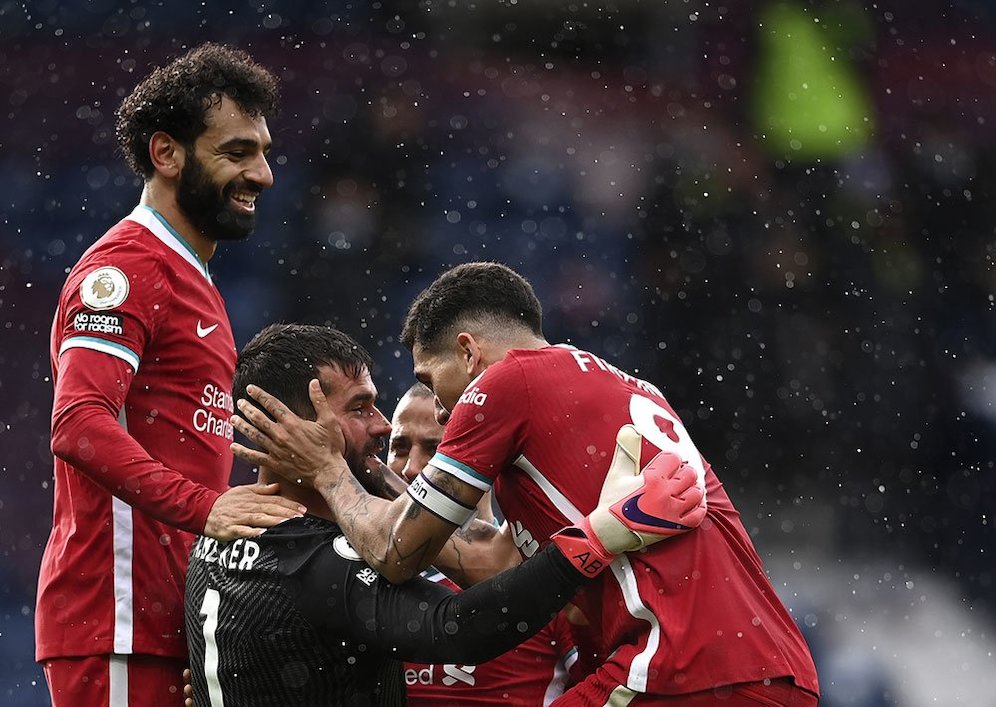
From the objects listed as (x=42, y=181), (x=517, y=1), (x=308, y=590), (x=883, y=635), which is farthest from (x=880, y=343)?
(x=308, y=590)

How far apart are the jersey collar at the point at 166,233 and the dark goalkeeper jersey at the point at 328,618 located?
99 cm

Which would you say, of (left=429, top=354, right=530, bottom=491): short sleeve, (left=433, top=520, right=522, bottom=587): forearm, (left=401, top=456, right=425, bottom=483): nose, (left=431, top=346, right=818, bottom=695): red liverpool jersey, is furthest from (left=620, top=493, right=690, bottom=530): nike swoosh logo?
(left=401, top=456, right=425, bottom=483): nose

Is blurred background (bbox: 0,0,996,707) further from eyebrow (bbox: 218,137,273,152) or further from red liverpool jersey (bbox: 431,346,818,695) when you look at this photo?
red liverpool jersey (bbox: 431,346,818,695)

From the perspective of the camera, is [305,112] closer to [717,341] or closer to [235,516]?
[717,341]

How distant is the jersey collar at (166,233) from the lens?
3.68 m

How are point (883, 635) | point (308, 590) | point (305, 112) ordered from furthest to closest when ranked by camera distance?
point (305, 112) < point (883, 635) < point (308, 590)

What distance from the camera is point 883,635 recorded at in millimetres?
7930

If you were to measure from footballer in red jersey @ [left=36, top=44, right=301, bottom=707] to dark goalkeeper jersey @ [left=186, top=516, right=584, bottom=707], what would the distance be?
4.6 inches

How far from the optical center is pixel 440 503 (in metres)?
2.96

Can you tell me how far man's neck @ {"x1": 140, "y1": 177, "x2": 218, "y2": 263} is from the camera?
12.4 feet

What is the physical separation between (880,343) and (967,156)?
5.79 ft

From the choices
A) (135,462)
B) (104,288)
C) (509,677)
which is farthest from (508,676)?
(104,288)

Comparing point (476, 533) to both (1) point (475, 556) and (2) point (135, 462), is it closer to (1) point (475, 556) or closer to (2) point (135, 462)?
(1) point (475, 556)

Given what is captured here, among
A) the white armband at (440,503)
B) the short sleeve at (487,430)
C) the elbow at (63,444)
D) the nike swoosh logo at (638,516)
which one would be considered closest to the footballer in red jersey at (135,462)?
the elbow at (63,444)
